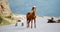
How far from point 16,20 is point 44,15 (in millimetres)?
324

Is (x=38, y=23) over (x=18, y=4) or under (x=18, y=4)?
under

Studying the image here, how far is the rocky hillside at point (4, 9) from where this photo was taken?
1.42 metres

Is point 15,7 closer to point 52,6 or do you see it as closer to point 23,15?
point 23,15

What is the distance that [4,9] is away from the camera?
4.70ft

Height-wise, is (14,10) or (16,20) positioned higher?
(14,10)

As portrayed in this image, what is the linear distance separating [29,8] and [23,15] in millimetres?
105

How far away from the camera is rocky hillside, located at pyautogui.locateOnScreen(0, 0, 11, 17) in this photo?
1.42 m

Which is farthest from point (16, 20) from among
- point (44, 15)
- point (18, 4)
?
point (44, 15)

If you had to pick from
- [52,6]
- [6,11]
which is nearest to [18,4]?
[6,11]

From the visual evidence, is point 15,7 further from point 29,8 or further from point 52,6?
point 52,6

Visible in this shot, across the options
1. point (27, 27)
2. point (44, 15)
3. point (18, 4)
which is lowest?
point (27, 27)

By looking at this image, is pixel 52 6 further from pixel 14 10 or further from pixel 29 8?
pixel 14 10

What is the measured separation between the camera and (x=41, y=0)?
1.44 meters

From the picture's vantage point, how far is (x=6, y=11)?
1.43 meters
